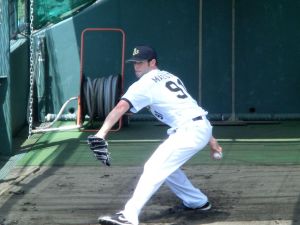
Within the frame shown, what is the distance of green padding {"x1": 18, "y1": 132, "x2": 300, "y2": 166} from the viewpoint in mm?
9172

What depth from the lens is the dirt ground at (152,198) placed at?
22.5 feet

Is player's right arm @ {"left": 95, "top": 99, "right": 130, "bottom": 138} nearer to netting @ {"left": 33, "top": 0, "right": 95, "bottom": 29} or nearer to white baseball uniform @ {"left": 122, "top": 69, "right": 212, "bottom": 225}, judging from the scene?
white baseball uniform @ {"left": 122, "top": 69, "right": 212, "bottom": 225}

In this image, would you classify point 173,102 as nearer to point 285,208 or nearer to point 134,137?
point 285,208

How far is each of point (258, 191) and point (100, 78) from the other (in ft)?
14.2

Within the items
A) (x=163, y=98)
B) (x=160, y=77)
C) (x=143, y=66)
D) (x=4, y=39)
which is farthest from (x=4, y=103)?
(x=163, y=98)

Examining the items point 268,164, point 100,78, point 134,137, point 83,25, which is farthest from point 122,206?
point 83,25

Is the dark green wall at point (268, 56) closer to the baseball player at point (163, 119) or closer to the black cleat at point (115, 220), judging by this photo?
the baseball player at point (163, 119)

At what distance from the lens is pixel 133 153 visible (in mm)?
9703

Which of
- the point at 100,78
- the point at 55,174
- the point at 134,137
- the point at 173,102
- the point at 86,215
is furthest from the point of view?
the point at 100,78

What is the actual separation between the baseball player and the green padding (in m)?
2.51

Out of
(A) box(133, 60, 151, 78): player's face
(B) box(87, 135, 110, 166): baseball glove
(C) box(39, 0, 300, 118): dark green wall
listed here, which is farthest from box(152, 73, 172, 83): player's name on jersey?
(C) box(39, 0, 300, 118): dark green wall

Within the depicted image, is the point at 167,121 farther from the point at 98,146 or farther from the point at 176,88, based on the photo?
the point at 98,146

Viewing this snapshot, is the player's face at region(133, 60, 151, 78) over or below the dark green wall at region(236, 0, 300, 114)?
over

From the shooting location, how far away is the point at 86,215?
22.9ft
